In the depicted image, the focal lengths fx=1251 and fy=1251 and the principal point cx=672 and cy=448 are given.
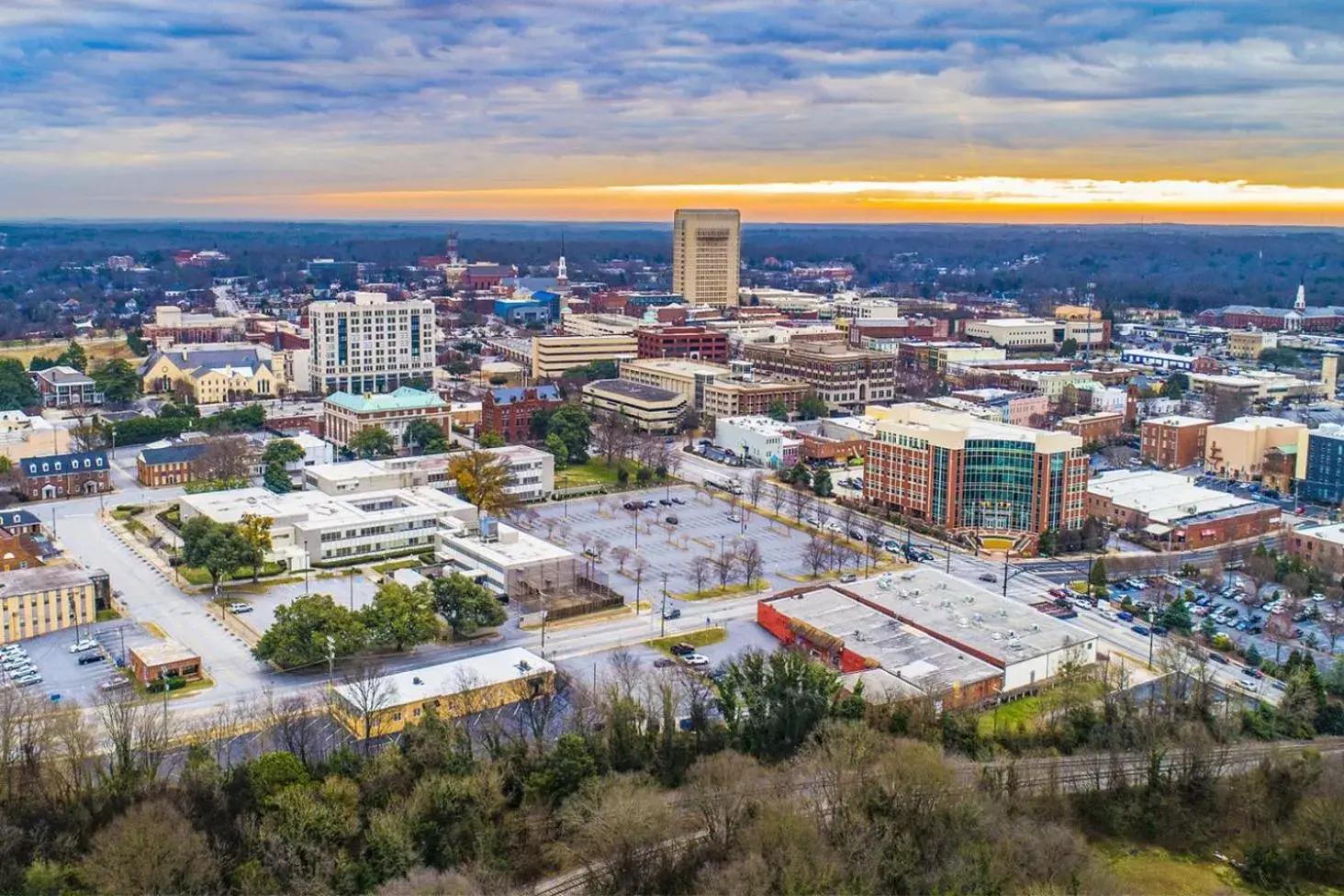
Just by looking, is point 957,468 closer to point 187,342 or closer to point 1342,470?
point 1342,470

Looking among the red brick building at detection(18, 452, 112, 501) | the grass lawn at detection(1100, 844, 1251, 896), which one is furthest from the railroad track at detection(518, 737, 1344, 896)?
the red brick building at detection(18, 452, 112, 501)

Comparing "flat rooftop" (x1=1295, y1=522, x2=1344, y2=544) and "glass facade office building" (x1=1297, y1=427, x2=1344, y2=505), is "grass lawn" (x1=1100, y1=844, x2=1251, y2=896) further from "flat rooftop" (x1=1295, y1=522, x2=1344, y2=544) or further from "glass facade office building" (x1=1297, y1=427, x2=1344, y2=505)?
"glass facade office building" (x1=1297, y1=427, x2=1344, y2=505)

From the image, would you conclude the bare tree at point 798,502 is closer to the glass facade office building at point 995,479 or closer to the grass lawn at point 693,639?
the glass facade office building at point 995,479

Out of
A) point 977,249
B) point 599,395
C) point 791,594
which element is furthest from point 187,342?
point 977,249

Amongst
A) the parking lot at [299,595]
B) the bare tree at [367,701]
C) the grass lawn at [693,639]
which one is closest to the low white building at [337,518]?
the parking lot at [299,595]

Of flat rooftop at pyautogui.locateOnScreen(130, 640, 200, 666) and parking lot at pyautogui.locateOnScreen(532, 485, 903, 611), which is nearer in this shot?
flat rooftop at pyautogui.locateOnScreen(130, 640, 200, 666)

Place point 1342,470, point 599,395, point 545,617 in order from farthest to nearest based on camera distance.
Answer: point 599,395, point 1342,470, point 545,617
